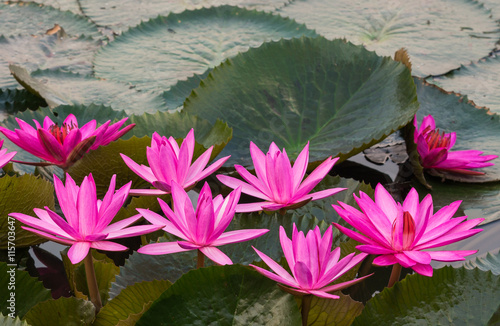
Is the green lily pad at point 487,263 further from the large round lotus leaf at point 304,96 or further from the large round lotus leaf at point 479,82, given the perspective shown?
the large round lotus leaf at point 479,82

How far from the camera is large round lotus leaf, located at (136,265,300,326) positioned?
590mm

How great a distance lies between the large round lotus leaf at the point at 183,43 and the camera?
1.74 m

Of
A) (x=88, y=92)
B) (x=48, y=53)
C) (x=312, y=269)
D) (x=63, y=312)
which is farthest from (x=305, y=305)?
(x=48, y=53)

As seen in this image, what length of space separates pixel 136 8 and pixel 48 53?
0.57m

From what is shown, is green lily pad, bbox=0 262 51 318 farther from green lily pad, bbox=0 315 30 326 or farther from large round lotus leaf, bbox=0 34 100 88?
large round lotus leaf, bbox=0 34 100 88

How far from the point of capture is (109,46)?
1.88 metres

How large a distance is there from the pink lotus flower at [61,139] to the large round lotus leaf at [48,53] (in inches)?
35.7

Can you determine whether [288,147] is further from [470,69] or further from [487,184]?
[470,69]

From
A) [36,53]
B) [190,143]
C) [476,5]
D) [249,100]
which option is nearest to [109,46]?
[36,53]

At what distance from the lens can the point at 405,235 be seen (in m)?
0.60

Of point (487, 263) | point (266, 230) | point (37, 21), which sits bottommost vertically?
point (487, 263)

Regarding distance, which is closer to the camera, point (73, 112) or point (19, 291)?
point (19, 291)

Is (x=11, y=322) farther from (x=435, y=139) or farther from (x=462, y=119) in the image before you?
(x=462, y=119)

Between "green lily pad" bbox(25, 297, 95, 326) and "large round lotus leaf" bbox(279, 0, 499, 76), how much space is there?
141cm
